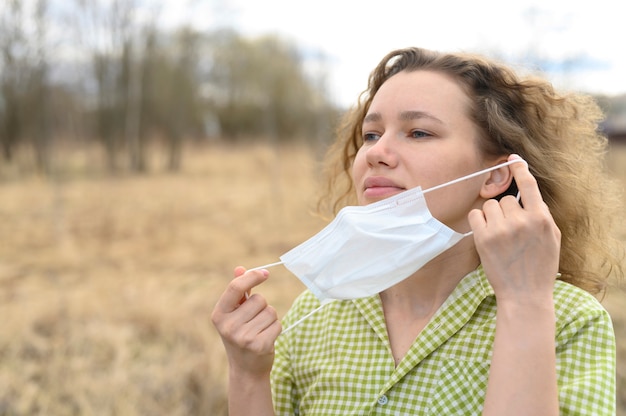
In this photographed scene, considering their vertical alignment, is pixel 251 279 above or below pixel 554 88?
below

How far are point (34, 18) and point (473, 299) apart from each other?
491 inches

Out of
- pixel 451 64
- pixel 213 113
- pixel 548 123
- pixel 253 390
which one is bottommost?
pixel 213 113

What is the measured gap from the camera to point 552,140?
1.54m

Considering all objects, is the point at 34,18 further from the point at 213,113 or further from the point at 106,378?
the point at 213,113

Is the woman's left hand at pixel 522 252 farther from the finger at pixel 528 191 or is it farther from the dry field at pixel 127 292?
the dry field at pixel 127 292

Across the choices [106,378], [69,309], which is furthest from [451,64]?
[69,309]

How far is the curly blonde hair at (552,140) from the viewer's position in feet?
4.82

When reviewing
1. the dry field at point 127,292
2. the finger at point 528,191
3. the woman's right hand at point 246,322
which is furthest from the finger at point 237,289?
the dry field at point 127,292

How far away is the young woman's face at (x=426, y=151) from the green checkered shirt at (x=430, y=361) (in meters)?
0.19

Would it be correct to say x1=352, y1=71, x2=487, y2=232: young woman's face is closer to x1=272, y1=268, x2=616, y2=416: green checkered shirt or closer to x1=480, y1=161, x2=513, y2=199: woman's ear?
x1=480, y1=161, x2=513, y2=199: woman's ear

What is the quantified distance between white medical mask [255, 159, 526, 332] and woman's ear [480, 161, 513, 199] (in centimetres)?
7

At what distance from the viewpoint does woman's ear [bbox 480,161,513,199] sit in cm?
138

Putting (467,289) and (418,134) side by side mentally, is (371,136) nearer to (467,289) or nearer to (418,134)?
(418,134)

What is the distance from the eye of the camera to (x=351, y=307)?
1.52 m
